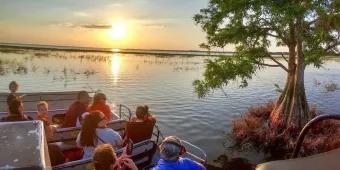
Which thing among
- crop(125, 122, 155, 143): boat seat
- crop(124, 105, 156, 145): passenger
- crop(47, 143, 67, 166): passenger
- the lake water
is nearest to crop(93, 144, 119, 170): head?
crop(47, 143, 67, 166): passenger

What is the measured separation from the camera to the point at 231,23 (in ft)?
64.7

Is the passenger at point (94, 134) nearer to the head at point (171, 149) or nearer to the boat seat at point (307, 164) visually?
the head at point (171, 149)

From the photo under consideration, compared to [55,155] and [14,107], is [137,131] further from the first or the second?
[14,107]

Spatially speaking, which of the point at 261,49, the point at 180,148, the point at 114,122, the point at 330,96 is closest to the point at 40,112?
the point at 114,122

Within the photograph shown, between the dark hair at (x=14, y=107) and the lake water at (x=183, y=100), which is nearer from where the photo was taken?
the dark hair at (x=14, y=107)

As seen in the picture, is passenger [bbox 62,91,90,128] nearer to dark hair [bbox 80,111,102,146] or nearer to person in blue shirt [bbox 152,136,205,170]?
dark hair [bbox 80,111,102,146]

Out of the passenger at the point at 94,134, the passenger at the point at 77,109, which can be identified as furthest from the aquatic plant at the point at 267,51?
the passenger at the point at 94,134

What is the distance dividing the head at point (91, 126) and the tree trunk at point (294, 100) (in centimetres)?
1184

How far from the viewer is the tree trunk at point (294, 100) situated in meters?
19.0

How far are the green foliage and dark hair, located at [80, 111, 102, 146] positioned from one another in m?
10.8

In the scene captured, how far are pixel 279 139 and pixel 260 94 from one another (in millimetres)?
18554

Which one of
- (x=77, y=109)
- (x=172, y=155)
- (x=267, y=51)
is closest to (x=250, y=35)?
(x=267, y=51)

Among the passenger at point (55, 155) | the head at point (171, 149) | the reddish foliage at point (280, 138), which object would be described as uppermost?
the head at point (171, 149)

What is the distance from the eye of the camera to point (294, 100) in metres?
19.4
